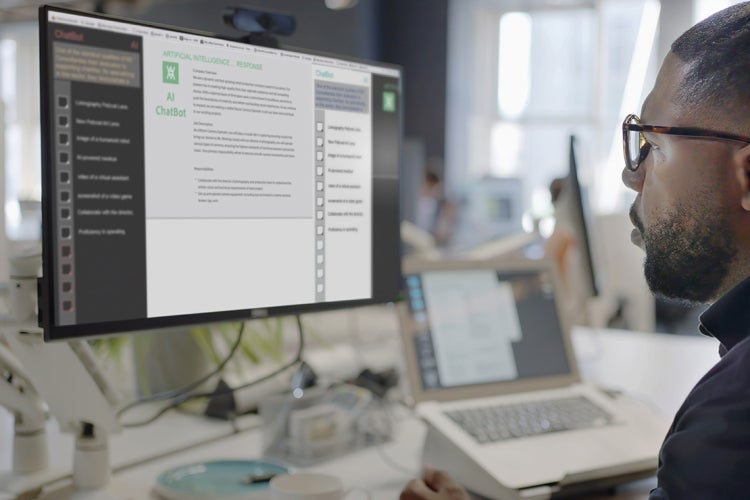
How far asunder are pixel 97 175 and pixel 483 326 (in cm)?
68

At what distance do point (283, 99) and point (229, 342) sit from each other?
497 mm

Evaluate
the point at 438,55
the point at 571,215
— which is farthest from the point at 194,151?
the point at 438,55

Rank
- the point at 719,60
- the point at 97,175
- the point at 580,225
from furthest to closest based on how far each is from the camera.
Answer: the point at 580,225, the point at 97,175, the point at 719,60

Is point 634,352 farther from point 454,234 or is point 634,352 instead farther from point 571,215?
point 454,234

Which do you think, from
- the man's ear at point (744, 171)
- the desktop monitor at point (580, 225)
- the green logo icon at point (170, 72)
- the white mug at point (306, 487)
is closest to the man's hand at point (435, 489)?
the white mug at point (306, 487)

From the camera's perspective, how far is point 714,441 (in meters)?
0.58

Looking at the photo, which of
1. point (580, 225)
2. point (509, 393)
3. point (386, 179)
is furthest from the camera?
point (580, 225)

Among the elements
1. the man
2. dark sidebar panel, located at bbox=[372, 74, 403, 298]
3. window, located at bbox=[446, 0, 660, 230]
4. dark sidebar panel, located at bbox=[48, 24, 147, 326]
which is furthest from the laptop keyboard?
window, located at bbox=[446, 0, 660, 230]

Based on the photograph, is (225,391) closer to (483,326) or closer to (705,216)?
(483,326)

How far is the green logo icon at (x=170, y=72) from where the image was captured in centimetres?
87

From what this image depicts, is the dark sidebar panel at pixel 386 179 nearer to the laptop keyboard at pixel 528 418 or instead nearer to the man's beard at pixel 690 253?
the laptop keyboard at pixel 528 418

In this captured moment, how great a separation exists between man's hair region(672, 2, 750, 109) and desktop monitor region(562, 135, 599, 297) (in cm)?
103

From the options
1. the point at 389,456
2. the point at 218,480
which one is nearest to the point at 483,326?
the point at 389,456

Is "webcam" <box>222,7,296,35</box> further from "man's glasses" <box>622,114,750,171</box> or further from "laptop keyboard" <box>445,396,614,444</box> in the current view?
"laptop keyboard" <box>445,396,614,444</box>
